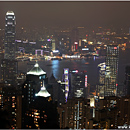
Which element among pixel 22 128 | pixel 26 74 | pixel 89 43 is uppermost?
pixel 89 43

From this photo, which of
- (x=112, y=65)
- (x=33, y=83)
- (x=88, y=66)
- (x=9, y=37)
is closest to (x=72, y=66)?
(x=88, y=66)

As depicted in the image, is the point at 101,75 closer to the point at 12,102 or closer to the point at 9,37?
the point at 9,37

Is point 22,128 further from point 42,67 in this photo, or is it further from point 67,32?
point 67,32

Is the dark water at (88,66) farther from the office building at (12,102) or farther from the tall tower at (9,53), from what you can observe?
the office building at (12,102)

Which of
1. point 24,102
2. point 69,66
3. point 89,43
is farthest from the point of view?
point 69,66

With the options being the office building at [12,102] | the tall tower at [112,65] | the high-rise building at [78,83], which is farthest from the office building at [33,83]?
the tall tower at [112,65]

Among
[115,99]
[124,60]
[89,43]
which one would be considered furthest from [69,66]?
[115,99]

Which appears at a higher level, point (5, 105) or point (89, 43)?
point (89, 43)

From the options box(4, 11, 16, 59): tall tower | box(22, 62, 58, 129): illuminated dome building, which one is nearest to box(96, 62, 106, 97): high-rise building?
box(22, 62, 58, 129): illuminated dome building

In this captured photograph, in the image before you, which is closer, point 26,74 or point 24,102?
point 24,102
